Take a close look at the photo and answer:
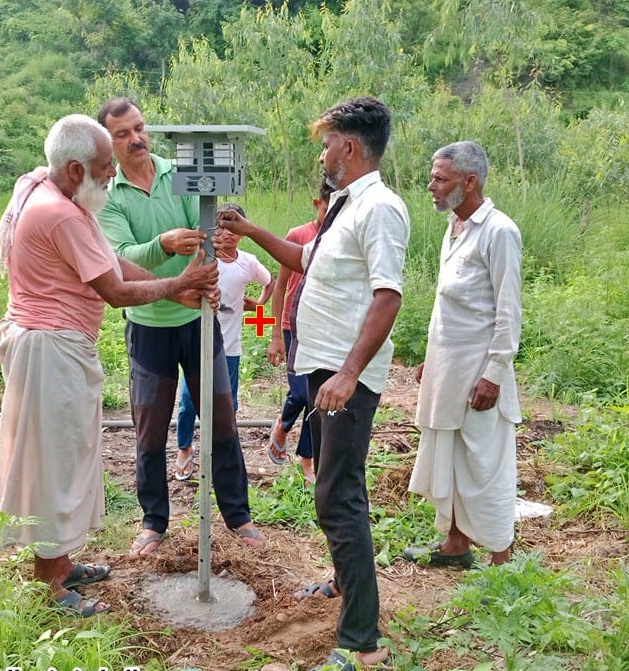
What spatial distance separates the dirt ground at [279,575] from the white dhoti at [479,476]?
320mm

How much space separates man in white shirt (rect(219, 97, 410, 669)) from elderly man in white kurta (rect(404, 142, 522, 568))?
79 cm

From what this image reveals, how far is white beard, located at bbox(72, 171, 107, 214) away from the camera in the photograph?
3.18 m

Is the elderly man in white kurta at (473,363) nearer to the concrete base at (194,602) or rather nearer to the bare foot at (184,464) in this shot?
the concrete base at (194,602)

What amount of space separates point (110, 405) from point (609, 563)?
397 cm

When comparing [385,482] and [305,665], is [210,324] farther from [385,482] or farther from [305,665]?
[385,482]

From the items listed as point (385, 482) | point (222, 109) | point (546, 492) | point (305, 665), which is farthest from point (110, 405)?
point (222, 109)

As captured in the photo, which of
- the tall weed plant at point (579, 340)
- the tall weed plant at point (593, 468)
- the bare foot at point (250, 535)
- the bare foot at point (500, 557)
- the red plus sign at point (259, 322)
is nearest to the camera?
the bare foot at point (500, 557)

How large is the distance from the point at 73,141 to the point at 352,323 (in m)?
1.28

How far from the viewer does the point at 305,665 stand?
3.02 meters

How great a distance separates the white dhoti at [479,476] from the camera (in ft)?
12.1

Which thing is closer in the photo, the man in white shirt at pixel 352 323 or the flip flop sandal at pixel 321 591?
the man in white shirt at pixel 352 323

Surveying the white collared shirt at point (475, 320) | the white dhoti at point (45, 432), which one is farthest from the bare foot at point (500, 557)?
the white dhoti at point (45, 432)

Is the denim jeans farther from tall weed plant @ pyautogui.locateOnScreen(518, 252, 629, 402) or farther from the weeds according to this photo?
tall weed plant @ pyautogui.locateOnScreen(518, 252, 629, 402)

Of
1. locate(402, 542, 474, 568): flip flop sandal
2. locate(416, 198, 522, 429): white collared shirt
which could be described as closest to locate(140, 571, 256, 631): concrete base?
locate(402, 542, 474, 568): flip flop sandal
